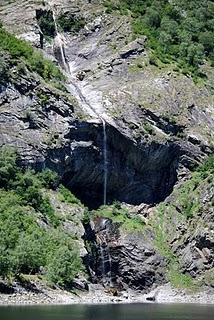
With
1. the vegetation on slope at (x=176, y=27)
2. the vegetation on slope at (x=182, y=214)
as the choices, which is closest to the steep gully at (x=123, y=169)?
the vegetation on slope at (x=182, y=214)

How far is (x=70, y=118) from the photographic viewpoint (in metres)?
115

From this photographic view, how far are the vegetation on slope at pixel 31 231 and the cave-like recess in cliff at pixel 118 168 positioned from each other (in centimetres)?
653

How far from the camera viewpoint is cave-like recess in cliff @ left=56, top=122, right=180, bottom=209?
112 m

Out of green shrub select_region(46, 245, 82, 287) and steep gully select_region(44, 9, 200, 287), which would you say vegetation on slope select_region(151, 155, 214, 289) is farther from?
green shrub select_region(46, 245, 82, 287)

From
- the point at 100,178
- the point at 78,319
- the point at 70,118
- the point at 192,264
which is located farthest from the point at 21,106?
the point at 78,319

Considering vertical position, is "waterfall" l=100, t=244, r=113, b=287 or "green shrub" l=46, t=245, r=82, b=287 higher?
"green shrub" l=46, t=245, r=82, b=287

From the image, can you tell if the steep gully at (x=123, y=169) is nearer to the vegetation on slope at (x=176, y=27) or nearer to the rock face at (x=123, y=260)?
the rock face at (x=123, y=260)

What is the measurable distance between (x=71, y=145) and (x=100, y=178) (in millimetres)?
7898

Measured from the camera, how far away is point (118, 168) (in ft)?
381

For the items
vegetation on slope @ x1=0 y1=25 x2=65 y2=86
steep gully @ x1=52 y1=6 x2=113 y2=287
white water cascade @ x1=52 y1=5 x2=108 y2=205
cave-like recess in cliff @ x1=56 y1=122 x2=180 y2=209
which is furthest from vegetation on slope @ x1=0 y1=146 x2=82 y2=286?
vegetation on slope @ x1=0 y1=25 x2=65 y2=86

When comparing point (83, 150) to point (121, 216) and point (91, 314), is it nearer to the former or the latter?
point (121, 216)

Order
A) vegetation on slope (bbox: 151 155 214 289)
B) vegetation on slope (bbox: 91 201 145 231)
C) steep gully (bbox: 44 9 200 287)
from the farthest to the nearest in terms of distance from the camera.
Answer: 1. steep gully (bbox: 44 9 200 287)
2. vegetation on slope (bbox: 91 201 145 231)
3. vegetation on slope (bbox: 151 155 214 289)

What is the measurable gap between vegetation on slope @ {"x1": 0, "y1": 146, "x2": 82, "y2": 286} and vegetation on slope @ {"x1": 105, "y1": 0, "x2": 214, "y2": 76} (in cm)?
4409

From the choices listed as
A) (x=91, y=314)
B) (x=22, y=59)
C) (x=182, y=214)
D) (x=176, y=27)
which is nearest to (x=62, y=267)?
(x=91, y=314)
